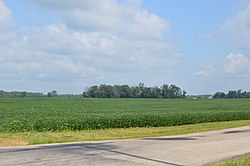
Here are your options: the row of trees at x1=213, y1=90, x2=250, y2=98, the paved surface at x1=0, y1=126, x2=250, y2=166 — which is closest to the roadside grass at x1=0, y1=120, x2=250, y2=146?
the paved surface at x1=0, y1=126, x2=250, y2=166

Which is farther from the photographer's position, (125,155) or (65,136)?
(65,136)

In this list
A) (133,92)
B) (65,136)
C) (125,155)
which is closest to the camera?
(125,155)

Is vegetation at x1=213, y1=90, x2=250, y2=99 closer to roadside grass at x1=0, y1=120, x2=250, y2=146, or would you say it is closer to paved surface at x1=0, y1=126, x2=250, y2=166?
roadside grass at x1=0, y1=120, x2=250, y2=146

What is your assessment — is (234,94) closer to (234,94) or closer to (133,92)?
(234,94)

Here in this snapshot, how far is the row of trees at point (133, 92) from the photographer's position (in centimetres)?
12900

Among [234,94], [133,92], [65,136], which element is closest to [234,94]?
[234,94]

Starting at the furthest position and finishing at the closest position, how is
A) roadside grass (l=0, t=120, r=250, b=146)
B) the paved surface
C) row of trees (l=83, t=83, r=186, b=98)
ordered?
row of trees (l=83, t=83, r=186, b=98), roadside grass (l=0, t=120, r=250, b=146), the paved surface

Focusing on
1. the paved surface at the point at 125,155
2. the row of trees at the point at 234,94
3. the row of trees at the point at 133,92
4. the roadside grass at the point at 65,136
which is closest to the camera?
the paved surface at the point at 125,155

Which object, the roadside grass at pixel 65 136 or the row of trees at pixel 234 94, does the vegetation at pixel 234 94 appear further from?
the roadside grass at pixel 65 136

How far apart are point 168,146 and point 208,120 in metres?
25.7

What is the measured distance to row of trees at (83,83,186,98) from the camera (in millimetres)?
129000

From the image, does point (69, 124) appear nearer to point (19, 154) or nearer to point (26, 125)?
point (26, 125)

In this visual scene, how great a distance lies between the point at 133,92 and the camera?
132250mm

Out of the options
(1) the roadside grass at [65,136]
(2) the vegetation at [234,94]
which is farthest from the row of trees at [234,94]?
(1) the roadside grass at [65,136]
